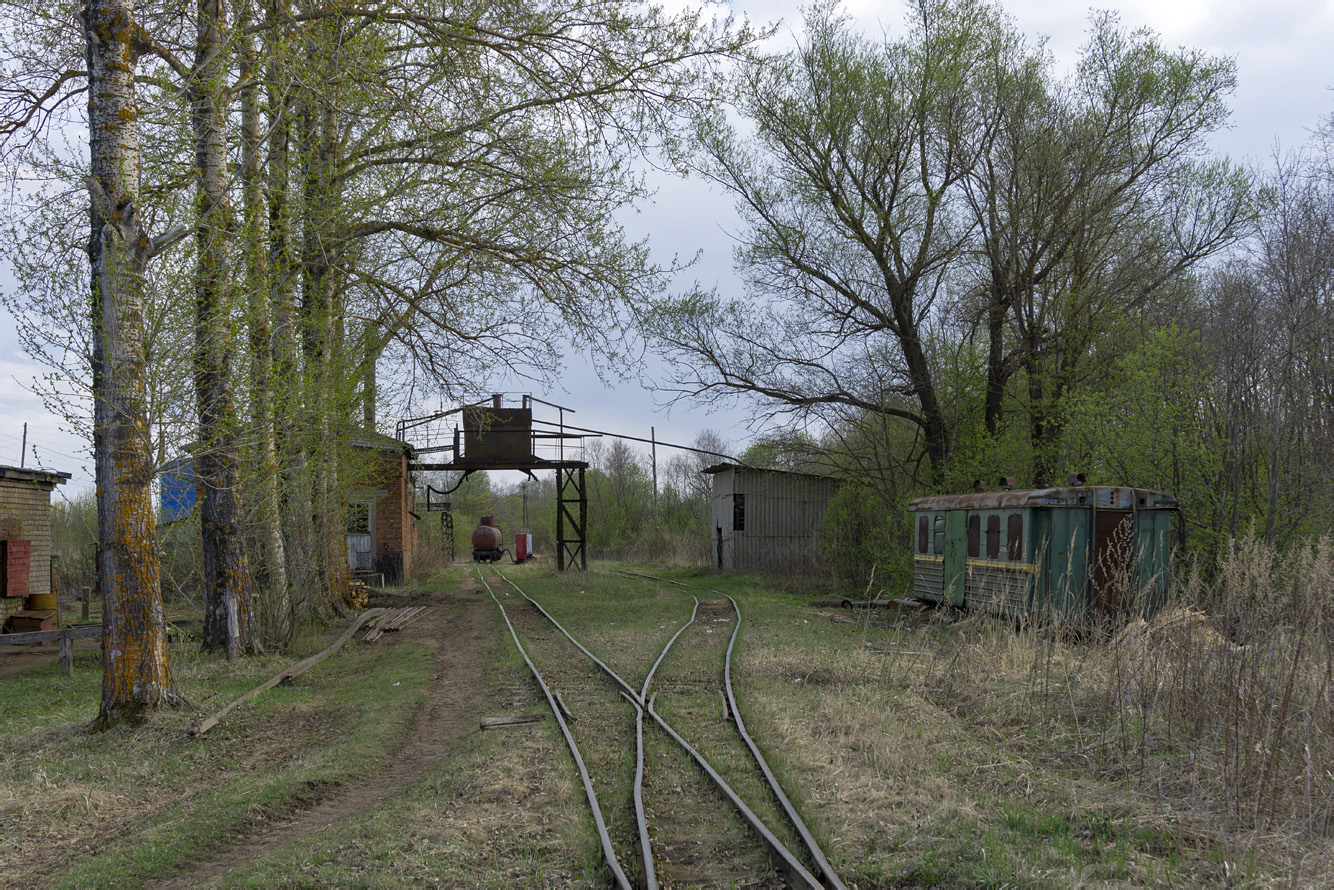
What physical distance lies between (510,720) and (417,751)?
92cm

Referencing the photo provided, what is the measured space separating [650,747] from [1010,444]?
1489 cm

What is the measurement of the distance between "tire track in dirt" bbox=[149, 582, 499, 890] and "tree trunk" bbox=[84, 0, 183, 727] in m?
2.55

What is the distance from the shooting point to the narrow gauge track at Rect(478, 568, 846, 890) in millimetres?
4684

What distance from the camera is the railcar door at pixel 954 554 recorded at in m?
15.6

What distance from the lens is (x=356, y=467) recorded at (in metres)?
14.2

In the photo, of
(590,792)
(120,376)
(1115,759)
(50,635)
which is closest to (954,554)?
(1115,759)

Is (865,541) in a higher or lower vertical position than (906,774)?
higher

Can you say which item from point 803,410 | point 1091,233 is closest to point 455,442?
point 803,410

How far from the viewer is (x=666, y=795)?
5.92 metres

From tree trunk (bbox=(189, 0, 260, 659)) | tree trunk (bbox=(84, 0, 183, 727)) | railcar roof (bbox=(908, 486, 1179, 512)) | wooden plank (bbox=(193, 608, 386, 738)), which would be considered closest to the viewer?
tree trunk (bbox=(84, 0, 183, 727))

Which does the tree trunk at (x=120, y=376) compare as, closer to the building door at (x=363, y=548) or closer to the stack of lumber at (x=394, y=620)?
the stack of lumber at (x=394, y=620)

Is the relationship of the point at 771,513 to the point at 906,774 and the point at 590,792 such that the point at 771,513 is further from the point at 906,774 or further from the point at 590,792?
the point at 590,792

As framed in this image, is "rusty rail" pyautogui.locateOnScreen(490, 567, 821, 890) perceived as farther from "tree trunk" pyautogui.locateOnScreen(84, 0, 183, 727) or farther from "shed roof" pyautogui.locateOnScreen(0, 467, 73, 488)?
"shed roof" pyautogui.locateOnScreen(0, 467, 73, 488)

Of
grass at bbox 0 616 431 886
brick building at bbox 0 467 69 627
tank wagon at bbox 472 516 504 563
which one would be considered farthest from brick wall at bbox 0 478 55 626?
tank wagon at bbox 472 516 504 563
